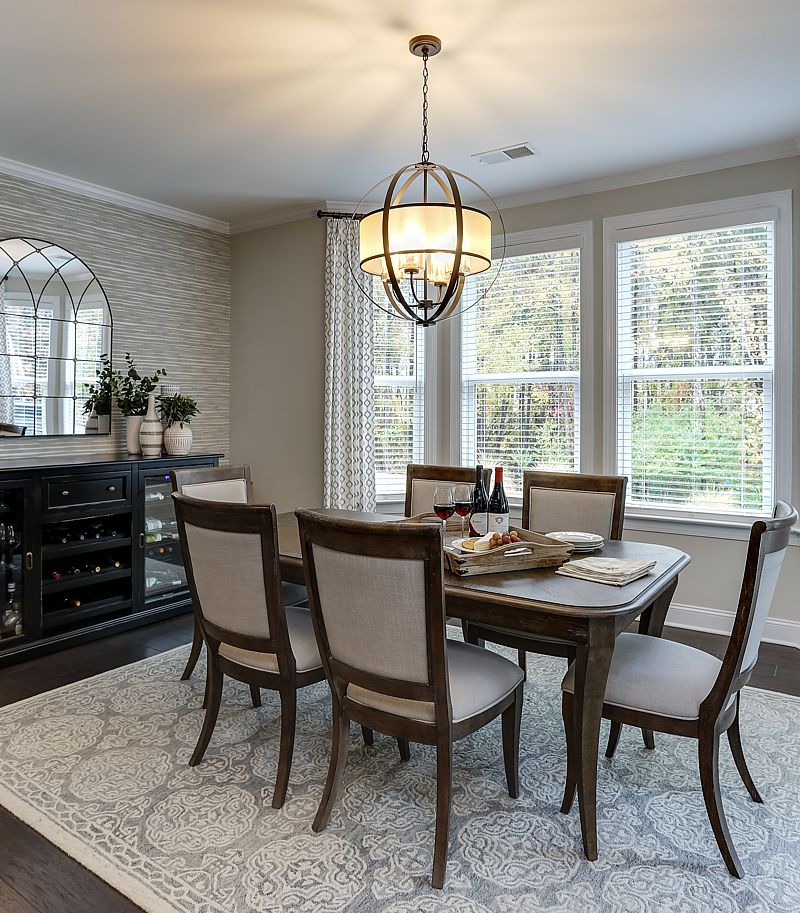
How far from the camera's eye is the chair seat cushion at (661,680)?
1.93m

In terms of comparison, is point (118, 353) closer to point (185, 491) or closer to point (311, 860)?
point (185, 491)

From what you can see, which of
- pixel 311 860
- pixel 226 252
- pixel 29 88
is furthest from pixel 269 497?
pixel 311 860

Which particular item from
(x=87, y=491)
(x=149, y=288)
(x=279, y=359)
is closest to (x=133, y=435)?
(x=87, y=491)

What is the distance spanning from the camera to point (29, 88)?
304 centimetres

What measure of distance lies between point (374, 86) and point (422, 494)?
2.00 meters

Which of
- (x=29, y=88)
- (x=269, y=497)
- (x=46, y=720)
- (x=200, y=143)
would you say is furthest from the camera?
(x=269, y=497)

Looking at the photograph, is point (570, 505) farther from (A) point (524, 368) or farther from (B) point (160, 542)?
(B) point (160, 542)

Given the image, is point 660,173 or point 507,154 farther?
point 660,173

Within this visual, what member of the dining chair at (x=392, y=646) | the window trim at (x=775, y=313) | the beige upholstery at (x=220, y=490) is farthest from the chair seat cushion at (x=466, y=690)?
the window trim at (x=775, y=313)

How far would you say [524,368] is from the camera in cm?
459

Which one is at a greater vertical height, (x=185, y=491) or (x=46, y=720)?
(x=185, y=491)

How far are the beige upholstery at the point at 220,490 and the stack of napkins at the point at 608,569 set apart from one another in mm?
1599

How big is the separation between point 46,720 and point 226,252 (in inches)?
147

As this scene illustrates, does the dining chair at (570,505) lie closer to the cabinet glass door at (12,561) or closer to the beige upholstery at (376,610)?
the beige upholstery at (376,610)
